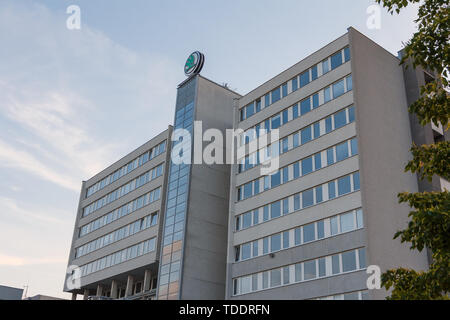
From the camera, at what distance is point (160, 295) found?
53.1 meters

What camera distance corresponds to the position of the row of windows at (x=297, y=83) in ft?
151

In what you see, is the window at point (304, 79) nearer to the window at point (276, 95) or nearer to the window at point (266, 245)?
the window at point (276, 95)

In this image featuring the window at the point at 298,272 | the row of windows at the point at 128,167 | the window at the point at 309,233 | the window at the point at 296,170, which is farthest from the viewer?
the row of windows at the point at 128,167

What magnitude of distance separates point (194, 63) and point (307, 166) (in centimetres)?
2345

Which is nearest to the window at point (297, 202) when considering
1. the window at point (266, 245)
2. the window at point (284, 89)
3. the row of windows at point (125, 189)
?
the window at point (266, 245)

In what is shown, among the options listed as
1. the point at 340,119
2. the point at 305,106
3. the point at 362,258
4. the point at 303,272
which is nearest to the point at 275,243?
the point at 303,272

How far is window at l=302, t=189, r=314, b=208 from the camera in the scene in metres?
43.5

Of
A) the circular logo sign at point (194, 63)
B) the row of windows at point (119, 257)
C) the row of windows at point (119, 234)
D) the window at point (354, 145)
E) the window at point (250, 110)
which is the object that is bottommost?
the row of windows at point (119, 257)

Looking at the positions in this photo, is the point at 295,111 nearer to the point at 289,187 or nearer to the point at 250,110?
the point at 250,110

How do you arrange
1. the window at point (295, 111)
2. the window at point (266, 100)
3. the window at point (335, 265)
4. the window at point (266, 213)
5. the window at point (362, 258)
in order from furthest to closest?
1. the window at point (266, 100)
2. the window at point (295, 111)
3. the window at point (266, 213)
4. the window at point (335, 265)
5. the window at point (362, 258)

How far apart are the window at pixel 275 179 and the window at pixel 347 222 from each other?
8594 mm

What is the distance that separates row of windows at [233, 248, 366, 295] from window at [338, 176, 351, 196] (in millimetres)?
4948

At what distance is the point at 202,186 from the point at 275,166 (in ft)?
35.7

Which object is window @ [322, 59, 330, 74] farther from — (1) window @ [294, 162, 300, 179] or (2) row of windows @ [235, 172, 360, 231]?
(2) row of windows @ [235, 172, 360, 231]
